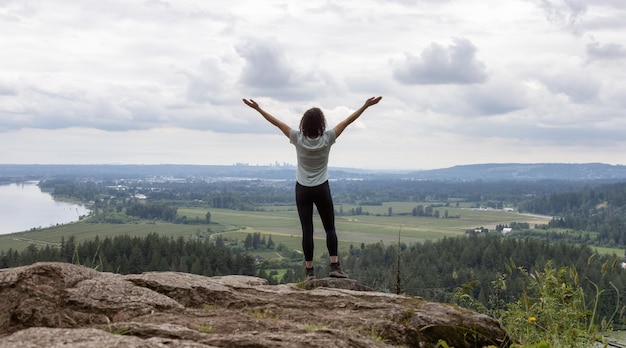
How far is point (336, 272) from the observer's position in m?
8.75

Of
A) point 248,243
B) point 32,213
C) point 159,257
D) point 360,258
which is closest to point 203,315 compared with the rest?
point 159,257

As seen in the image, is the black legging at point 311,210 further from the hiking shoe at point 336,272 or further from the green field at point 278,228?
the green field at point 278,228

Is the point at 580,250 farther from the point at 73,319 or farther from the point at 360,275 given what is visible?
the point at 73,319

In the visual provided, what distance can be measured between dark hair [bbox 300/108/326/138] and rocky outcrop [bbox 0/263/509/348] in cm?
249

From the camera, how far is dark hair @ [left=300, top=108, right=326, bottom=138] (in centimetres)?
840

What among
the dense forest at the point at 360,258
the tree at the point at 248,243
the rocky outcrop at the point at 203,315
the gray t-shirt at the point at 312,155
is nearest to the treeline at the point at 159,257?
the dense forest at the point at 360,258

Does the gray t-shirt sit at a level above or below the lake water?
above

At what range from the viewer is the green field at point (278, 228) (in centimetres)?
10656

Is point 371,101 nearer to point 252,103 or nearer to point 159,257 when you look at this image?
point 252,103

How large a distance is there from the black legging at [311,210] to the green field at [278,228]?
89.6m

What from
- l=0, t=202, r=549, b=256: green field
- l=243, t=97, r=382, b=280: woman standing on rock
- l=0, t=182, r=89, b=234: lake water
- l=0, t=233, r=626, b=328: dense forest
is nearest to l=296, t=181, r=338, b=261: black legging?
l=243, t=97, r=382, b=280: woman standing on rock

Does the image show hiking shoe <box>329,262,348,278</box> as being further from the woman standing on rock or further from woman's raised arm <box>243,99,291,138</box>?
woman's raised arm <box>243,99,291,138</box>

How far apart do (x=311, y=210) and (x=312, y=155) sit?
922mm

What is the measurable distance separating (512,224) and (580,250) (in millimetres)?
76294
